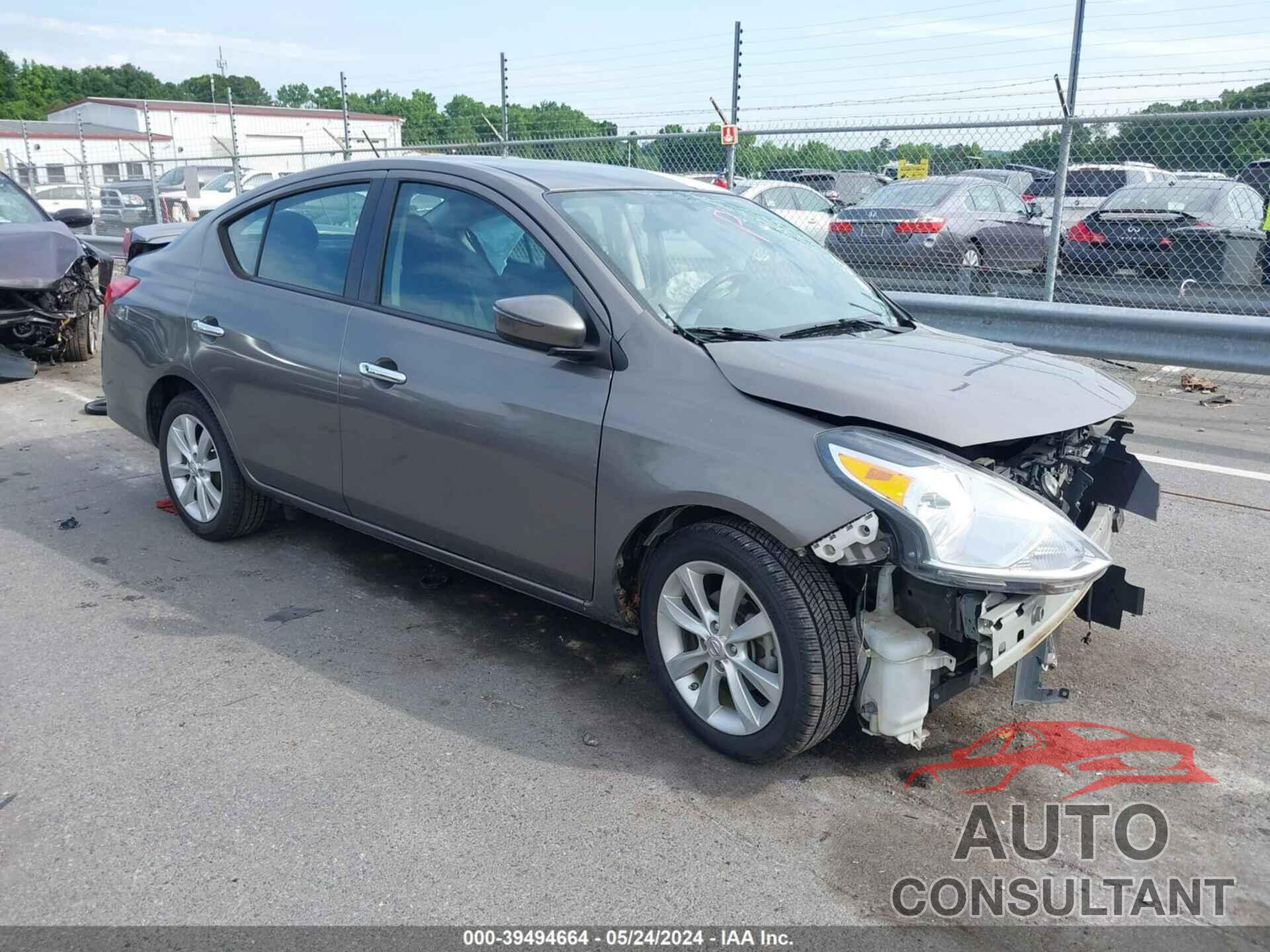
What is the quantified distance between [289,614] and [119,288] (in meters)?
2.14

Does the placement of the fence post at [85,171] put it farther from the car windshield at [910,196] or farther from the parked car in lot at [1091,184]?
A: the parked car in lot at [1091,184]

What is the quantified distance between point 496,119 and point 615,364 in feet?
40.2

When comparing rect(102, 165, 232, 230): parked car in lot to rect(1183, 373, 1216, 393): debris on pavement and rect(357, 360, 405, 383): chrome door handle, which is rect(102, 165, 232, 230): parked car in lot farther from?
rect(357, 360, 405, 383): chrome door handle

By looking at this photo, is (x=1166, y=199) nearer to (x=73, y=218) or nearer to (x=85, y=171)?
(x=73, y=218)

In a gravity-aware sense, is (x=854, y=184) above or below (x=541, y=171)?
above

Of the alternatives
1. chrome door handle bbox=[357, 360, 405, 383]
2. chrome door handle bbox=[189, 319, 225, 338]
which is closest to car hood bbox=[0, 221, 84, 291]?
chrome door handle bbox=[189, 319, 225, 338]

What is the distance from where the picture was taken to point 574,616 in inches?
167

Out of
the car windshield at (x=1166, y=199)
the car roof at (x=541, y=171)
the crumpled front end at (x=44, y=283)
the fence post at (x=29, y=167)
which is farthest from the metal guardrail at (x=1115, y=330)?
the fence post at (x=29, y=167)

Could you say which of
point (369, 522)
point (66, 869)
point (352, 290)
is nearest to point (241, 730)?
point (66, 869)

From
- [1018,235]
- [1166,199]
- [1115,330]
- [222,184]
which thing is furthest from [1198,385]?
[222,184]

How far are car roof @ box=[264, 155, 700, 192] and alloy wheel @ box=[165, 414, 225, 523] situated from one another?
51.7 inches

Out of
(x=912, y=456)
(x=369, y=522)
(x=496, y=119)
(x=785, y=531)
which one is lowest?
(x=369, y=522)

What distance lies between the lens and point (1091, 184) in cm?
1384

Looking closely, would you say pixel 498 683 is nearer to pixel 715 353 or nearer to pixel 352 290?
pixel 715 353
